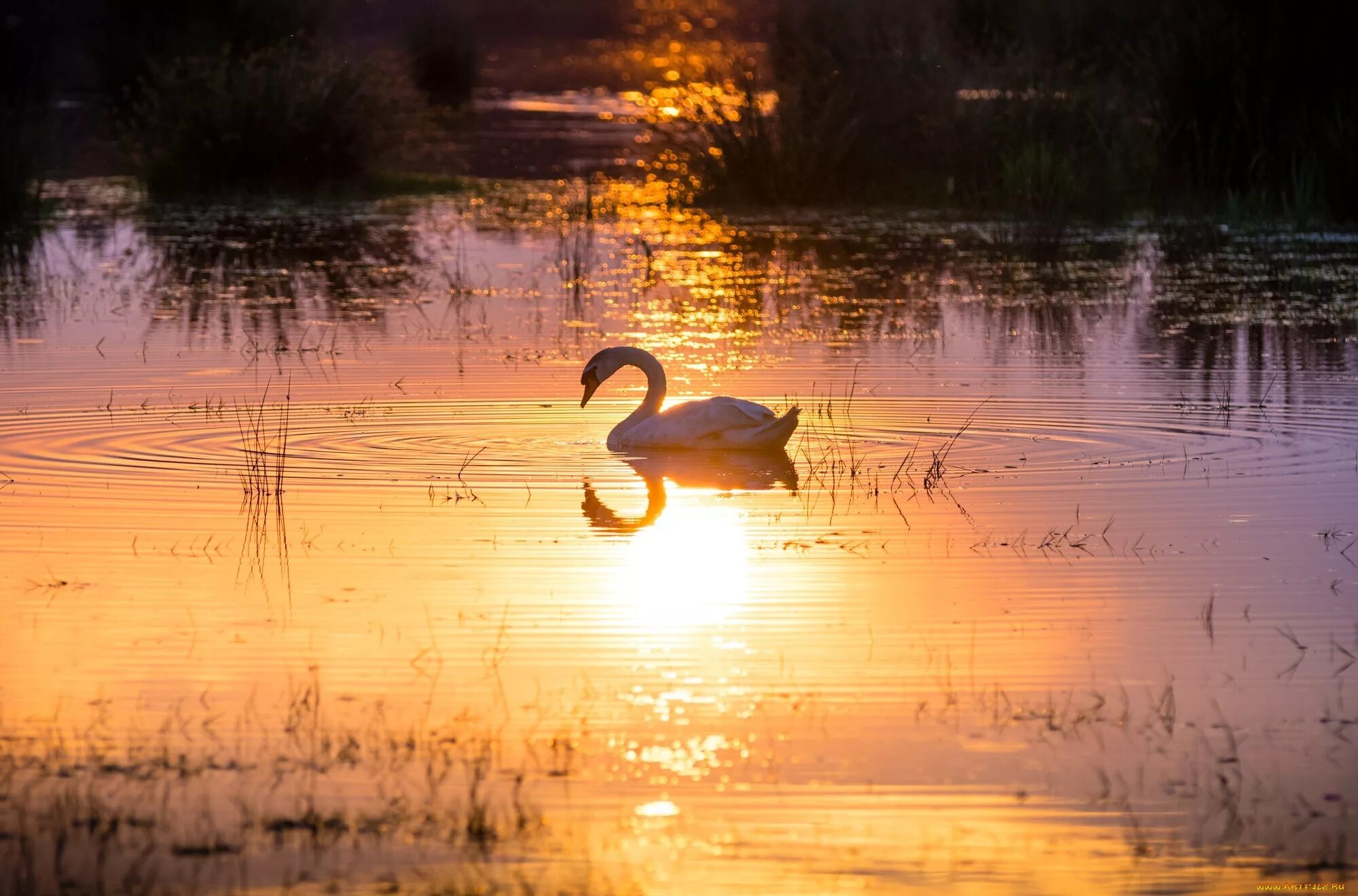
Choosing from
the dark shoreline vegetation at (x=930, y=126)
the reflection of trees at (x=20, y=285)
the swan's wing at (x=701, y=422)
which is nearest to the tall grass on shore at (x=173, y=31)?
the dark shoreline vegetation at (x=930, y=126)

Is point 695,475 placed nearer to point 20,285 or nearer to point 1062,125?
point 20,285

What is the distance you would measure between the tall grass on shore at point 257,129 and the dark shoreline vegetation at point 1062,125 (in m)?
4.50

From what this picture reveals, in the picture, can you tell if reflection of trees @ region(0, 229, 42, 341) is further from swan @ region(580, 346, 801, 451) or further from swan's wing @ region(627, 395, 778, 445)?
swan's wing @ region(627, 395, 778, 445)

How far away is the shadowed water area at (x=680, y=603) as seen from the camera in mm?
5266

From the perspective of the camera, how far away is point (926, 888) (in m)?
4.90

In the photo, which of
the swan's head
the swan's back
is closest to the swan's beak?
the swan's head

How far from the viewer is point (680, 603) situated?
7.48 m

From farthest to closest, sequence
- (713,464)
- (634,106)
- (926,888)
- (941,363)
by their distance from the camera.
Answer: (634,106) → (941,363) → (713,464) → (926,888)

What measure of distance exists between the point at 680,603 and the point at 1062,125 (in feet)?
62.6

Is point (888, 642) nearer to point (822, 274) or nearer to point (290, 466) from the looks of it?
point (290, 466)

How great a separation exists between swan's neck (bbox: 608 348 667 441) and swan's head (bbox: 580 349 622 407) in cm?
5

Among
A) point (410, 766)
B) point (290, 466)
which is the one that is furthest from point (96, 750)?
point (290, 466)

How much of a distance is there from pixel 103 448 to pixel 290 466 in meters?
1.05

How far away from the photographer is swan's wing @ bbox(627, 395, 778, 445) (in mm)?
10555
